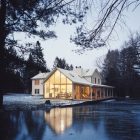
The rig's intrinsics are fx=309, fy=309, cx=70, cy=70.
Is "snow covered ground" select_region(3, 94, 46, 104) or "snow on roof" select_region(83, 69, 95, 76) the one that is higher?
"snow on roof" select_region(83, 69, 95, 76)

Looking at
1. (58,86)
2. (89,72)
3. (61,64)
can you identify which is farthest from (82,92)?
(61,64)

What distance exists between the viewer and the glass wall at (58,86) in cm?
5325

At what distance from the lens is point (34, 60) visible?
20891mm

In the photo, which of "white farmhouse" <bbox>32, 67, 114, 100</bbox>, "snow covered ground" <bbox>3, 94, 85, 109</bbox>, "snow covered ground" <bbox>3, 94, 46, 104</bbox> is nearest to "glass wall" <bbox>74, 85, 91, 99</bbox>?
"white farmhouse" <bbox>32, 67, 114, 100</bbox>

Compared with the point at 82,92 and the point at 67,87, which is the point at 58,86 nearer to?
the point at 67,87

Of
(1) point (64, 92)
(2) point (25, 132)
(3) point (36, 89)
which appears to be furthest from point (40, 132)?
(3) point (36, 89)

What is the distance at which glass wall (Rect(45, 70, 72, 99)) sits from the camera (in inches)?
2096

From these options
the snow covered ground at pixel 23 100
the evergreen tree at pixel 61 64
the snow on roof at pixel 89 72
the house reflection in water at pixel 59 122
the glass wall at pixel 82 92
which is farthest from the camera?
the evergreen tree at pixel 61 64

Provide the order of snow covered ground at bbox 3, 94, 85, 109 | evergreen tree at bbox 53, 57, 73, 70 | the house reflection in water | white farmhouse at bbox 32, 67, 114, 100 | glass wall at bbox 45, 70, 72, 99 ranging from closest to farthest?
the house reflection in water → snow covered ground at bbox 3, 94, 85, 109 → white farmhouse at bbox 32, 67, 114, 100 → glass wall at bbox 45, 70, 72, 99 → evergreen tree at bbox 53, 57, 73, 70

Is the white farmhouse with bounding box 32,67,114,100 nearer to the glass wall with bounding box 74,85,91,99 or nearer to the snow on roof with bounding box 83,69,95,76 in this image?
the glass wall with bounding box 74,85,91,99

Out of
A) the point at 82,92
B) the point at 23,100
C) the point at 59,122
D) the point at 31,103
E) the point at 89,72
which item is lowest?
the point at 59,122

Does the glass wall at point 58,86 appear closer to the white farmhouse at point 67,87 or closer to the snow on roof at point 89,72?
the white farmhouse at point 67,87

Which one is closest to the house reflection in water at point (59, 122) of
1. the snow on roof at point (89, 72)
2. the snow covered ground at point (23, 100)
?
the snow covered ground at point (23, 100)

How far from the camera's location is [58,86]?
181 ft
